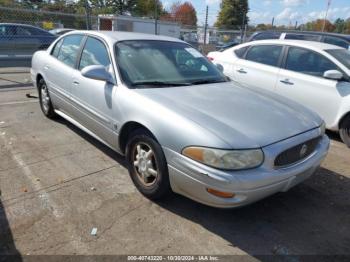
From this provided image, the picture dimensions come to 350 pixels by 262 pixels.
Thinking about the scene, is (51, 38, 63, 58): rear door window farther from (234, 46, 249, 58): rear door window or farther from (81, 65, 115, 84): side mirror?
(234, 46, 249, 58): rear door window

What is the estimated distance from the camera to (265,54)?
6477mm

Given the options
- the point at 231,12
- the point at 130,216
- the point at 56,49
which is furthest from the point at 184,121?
the point at 231,12

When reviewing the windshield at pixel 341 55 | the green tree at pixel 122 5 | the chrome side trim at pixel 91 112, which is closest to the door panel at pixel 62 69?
the chrome side trim at pixel 91 112

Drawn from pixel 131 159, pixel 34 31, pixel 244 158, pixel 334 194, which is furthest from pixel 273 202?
pixel 34 31

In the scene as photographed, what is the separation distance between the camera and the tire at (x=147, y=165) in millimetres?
3127

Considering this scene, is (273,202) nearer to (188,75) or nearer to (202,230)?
(202,230)

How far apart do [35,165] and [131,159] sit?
132 cm

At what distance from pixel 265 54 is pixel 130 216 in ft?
14.9

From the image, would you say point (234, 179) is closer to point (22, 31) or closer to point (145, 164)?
point (145, 164)

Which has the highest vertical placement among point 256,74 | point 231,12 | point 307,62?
point 231,12

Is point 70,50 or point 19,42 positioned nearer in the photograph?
point 70,50

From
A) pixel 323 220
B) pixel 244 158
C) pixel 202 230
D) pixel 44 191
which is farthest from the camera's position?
pixel 44 191

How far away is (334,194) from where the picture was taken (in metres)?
3.82

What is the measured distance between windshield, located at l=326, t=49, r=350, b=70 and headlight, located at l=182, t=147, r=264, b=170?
3.76 metres
